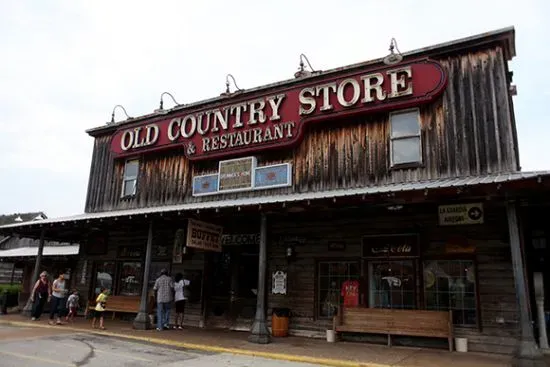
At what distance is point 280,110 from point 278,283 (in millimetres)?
5052

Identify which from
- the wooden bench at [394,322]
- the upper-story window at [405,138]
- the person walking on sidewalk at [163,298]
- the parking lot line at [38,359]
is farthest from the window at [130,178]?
the upper-story window at [405,138]

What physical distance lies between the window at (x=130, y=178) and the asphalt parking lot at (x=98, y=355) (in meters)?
6.98

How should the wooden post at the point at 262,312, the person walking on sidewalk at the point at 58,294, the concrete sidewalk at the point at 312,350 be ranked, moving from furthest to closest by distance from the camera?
the person walking on sidewalk at the point at 58,294 → the wooden post at the point at 262,312 → the concrete sidewalk at the point at 312,350

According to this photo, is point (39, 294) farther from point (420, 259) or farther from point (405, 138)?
point (405, 138)

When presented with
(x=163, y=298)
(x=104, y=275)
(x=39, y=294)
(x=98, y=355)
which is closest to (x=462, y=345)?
(x=98, y=355)

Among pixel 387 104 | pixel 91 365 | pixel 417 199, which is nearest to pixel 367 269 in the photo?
pixel 417 199

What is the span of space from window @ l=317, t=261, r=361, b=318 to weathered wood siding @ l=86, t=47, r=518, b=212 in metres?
2.10

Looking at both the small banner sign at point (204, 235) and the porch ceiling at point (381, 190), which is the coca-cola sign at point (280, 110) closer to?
the porch ceiling at point (381, 190)

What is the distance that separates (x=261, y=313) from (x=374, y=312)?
2663mm

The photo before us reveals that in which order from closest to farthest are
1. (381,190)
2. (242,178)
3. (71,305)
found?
(381,190), (242,178), (71,305)

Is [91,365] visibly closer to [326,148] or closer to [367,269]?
[367,269]

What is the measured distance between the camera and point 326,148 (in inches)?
504

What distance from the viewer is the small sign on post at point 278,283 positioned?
12770 mm

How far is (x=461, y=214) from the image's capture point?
398 inches
